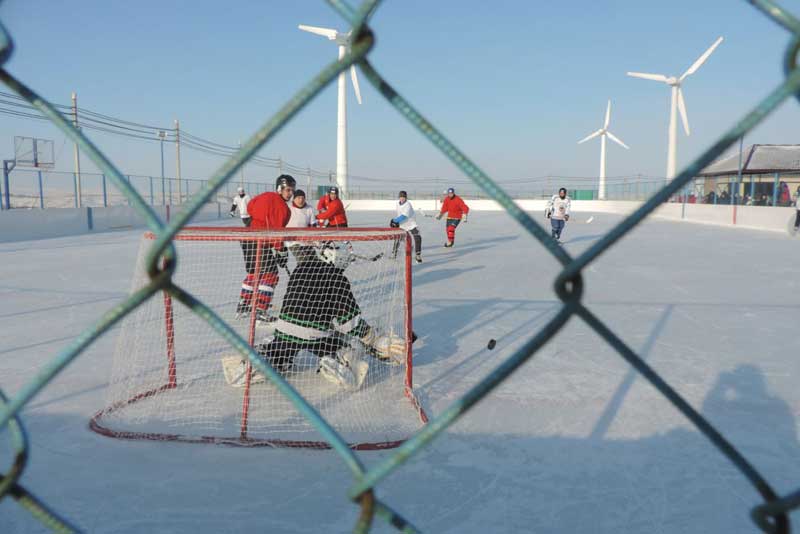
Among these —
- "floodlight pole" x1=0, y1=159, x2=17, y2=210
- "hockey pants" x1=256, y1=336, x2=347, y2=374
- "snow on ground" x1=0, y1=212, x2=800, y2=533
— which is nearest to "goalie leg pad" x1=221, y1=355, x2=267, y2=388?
"hockey pants" x1=256, y1=336, x2=347, y2=374

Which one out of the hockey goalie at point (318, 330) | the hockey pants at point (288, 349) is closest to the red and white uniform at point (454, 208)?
the hockey goalie at point (318, 330)

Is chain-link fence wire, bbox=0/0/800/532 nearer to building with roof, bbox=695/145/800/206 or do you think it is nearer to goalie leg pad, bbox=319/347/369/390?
goalie leg pad, bbox=319/347/369/390

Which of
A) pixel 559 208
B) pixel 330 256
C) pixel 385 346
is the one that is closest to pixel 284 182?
pixel 330 256

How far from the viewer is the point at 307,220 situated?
22.1 ft

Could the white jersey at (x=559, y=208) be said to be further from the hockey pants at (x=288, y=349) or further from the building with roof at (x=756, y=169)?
the building with roof at (x=756, y=169)

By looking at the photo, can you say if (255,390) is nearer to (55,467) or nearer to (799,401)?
(55,467)

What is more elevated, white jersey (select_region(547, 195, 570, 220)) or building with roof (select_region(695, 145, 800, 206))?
building with roof (select_region(695, 145, 800, 206))

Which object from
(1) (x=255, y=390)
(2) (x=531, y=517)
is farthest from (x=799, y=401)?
(1) (x=255, y=390)

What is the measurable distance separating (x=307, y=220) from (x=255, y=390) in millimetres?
3282

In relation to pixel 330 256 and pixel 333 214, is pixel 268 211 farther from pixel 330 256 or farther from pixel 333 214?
pixel 333 214

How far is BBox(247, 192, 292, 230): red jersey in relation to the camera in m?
5.70

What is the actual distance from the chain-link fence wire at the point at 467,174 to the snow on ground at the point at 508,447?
5.63 feet

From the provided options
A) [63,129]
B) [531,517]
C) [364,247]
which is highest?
[63,129]

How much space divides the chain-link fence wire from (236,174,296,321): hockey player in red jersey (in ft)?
12.9
